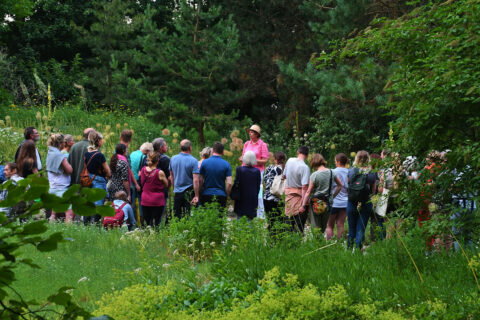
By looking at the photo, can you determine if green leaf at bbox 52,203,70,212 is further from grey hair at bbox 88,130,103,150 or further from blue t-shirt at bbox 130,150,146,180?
blue t-shirt at bbox 130,150,146,180

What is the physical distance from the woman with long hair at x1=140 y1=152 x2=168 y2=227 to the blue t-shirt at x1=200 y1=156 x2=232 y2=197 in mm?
637

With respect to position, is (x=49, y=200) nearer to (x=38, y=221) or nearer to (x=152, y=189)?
(x=38, y=221)

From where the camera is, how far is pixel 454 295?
414cm

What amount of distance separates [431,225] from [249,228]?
2.19 meters

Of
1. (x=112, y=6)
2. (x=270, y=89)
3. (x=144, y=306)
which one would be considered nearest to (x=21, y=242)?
(x=144, y=306)

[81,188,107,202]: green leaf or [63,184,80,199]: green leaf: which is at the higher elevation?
[63,184,80,199]: green leaf

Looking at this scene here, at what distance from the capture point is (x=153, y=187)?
8.76 meters

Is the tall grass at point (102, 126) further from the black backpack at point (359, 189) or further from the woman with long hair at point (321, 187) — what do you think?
the black backpack at point (359, 189)

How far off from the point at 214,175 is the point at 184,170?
1.87 ft

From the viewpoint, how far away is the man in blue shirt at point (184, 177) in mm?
9180

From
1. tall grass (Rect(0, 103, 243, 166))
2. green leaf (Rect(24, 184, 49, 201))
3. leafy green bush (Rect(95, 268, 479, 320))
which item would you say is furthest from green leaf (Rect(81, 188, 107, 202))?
tall grass (Rect(0, 103, 243, 166))

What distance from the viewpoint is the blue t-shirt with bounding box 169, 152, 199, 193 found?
9.19m

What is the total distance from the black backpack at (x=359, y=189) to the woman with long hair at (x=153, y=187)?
113 inches

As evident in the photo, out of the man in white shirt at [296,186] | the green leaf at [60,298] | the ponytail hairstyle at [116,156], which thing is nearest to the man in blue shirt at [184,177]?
the ponytail hairstyle at [116,156]
